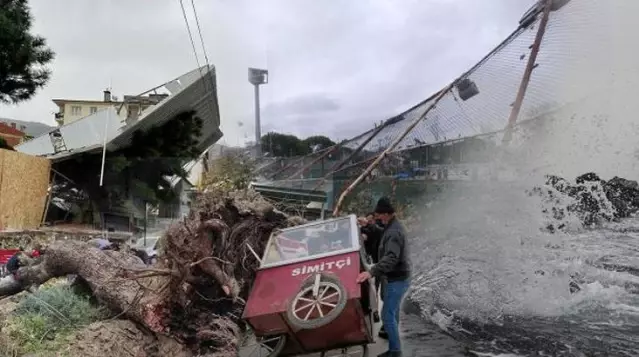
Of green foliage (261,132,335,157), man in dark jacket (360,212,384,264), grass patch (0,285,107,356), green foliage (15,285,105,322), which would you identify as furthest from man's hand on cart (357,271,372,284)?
green foliage (261,132,335,157)

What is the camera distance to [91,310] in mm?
6488

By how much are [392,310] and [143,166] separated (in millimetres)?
20740

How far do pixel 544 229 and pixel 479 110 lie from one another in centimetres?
264

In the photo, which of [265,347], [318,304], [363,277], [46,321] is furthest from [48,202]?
[363,277]

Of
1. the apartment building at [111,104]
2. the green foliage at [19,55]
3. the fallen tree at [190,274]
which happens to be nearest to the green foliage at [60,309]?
the fallen tree at [190,274]

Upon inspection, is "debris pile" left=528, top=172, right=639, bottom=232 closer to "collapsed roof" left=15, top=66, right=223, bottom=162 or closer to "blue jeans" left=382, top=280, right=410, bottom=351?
"blue jeans" left=382, top=280, right=410, bottom=351

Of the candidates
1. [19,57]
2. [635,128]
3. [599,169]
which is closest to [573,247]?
[599,169]

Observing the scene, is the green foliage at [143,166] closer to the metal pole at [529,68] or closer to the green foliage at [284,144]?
the green foliage at [284,144]

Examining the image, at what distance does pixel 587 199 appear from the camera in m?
9.78

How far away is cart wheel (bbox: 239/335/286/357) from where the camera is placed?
557cm

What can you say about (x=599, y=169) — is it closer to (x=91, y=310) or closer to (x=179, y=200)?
(x=91, y=310)

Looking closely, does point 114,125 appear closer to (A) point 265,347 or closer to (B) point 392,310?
(A) point 265,347

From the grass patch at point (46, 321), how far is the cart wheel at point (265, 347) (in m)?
1.85

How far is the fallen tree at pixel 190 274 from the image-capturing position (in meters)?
6.58
